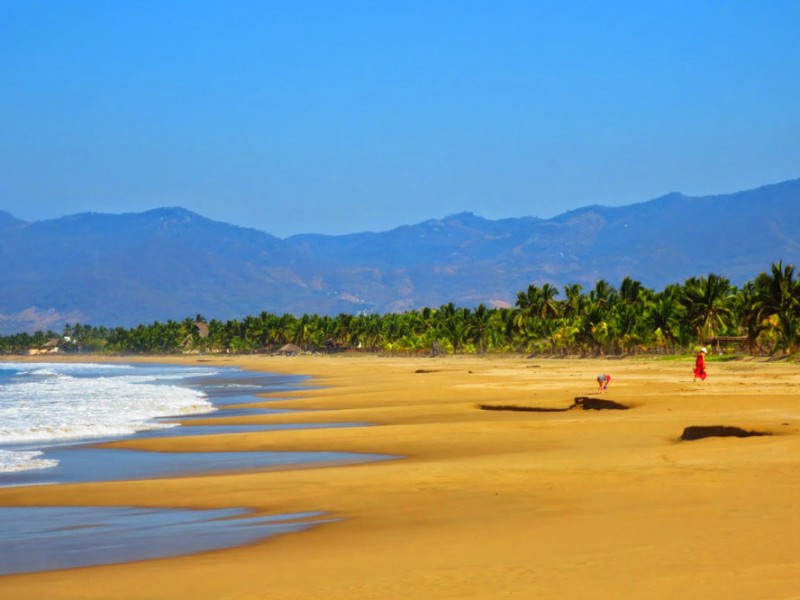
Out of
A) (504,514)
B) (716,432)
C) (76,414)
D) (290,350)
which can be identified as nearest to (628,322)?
(76,414)

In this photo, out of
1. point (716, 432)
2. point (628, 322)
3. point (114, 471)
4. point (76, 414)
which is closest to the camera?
point (716, 432)

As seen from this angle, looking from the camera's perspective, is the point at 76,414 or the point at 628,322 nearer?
the point at 76,414

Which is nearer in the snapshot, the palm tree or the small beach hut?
the palm tree

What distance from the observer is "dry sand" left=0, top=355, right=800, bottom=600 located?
33.6 ft

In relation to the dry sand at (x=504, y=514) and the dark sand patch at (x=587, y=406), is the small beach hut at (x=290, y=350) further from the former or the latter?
the dry sand at (x=504, y=514)

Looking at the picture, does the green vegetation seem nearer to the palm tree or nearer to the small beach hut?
the palm tree

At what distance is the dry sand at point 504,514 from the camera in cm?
1023

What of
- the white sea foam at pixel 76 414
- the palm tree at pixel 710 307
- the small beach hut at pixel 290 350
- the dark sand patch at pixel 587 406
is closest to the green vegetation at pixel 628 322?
the palm tree at pixel 710 307

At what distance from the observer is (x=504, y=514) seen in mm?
14320

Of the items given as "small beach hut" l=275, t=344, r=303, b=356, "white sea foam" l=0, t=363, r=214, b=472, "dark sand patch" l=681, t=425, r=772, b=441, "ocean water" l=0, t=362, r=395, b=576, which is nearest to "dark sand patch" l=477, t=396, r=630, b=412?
"ocean water" l=0, t=362, r=395, b=576

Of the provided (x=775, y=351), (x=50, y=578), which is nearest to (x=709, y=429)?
(x=50, y=578)

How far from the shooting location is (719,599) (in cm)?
900

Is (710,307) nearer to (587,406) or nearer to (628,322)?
(628,322)

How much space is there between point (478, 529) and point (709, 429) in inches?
413
